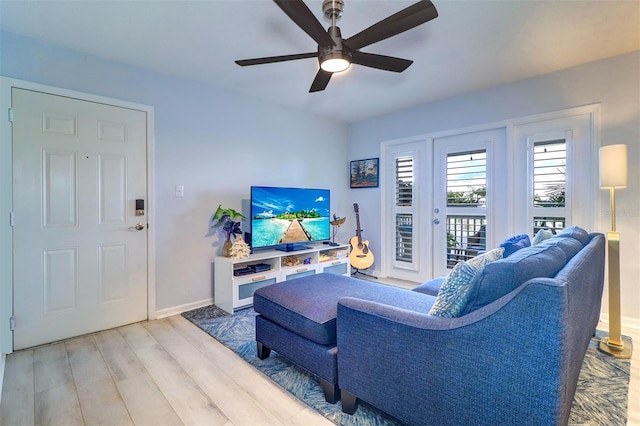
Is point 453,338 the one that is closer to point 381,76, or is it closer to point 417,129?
point 381,76

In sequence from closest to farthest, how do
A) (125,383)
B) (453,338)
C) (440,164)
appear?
(453,338), (125,383), (440,164)

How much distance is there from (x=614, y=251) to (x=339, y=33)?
2500 millimetres

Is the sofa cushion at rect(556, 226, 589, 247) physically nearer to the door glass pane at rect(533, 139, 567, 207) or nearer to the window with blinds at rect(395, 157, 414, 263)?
the door glass pane at rect(533, 139, 567, 207)

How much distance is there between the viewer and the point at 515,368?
98 centimetres

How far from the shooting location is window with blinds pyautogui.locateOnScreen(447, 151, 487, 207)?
3359mm

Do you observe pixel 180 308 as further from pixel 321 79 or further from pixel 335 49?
pixel 335 49

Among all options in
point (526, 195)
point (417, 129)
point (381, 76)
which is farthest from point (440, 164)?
point (381, 76)

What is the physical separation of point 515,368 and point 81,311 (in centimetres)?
301

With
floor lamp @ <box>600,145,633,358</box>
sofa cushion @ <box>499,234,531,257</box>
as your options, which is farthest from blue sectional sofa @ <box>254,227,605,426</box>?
floor lamp @ <box>600,145,633,358</box>

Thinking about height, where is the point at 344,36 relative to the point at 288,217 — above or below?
above

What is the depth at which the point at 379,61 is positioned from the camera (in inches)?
77.1

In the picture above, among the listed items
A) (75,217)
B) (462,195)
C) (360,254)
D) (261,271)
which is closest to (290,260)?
(261,271)

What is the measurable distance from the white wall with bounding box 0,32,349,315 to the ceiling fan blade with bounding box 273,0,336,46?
6.13ft

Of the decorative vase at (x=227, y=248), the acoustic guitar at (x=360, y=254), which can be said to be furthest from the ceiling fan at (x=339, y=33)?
the acoustic guitar at (x=360, y=254)
